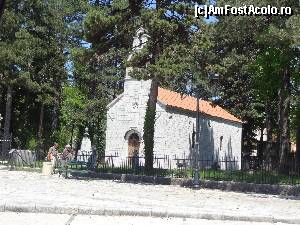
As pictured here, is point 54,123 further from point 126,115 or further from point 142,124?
point 142,124

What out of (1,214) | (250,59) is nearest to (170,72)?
(1,214)

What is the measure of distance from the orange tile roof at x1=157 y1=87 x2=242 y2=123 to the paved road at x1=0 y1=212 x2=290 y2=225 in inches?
1082

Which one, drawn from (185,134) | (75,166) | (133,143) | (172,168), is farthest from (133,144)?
(172,168)

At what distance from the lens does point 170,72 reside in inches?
864

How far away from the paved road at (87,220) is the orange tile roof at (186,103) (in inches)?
1082

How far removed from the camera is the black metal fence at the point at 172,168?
23594 mm

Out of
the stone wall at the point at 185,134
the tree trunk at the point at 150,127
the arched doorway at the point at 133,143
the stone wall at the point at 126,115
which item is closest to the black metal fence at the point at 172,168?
the tree trunk at the point at 150,127

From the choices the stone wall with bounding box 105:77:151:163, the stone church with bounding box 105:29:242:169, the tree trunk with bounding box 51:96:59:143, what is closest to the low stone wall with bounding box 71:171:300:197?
the stone church with bounding box 105:29:242:169

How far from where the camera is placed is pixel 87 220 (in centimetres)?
1126

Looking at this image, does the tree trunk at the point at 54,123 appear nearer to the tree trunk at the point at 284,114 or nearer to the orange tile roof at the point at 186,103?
the orange tile roof at the point at 186,103

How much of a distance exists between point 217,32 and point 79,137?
1287 inches

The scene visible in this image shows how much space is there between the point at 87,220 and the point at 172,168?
1550 centimetres

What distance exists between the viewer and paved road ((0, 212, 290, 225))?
35.1ft

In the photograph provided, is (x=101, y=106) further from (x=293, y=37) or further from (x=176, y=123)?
(x=293, y=37)
